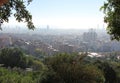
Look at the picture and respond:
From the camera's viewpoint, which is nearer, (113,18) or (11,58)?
(113,18)

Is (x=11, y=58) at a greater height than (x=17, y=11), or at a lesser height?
lesser

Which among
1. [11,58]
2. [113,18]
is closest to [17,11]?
[113,18]

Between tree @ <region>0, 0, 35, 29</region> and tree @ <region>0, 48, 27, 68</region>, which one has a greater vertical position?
tree @ <region>0, 0, 35, 29</region>

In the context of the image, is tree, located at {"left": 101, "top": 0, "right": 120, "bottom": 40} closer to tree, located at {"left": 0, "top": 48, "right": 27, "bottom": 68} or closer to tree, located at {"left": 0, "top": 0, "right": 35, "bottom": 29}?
tree, located at {"left": 0, "top": 0, "right": 35, "bottom": 29}

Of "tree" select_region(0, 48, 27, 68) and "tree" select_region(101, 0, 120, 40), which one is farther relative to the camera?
"tree" select_region(0, 48, 27, 68)

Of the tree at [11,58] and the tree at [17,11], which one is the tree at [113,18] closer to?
the tree at [17,11]

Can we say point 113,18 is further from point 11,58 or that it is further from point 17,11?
point 11,58

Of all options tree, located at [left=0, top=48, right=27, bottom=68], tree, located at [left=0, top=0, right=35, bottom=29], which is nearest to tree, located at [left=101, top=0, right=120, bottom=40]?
tree, located at [left=0, top=0, right=35, bottom=29]

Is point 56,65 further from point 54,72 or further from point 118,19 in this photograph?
point 118,19
